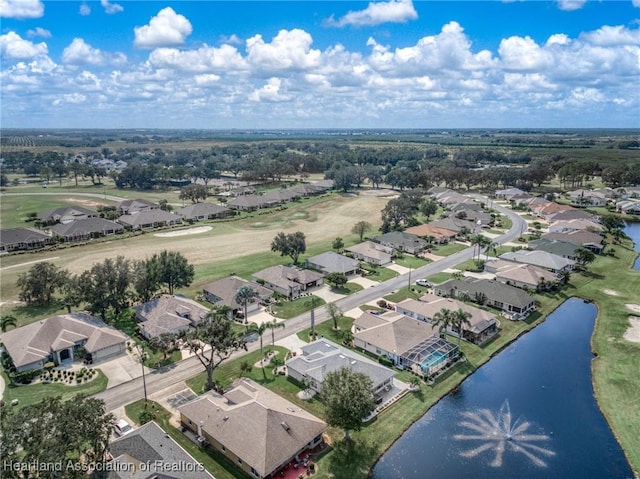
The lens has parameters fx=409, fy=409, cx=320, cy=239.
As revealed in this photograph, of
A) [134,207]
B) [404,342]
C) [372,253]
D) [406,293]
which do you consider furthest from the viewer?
[134,207]

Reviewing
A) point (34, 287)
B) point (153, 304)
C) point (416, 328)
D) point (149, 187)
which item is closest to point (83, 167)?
point (149, 187)

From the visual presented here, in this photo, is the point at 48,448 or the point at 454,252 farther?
the point at 454,252

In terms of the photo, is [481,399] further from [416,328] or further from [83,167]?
[83,167]

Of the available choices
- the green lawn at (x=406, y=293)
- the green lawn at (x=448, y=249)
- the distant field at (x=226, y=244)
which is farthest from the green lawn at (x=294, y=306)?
the green lawn at (x=448, y=249)

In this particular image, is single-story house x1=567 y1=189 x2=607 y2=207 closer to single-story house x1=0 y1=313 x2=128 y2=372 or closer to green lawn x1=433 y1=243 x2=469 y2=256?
green lawn x1=433 y1=243 x2=469 y2=256

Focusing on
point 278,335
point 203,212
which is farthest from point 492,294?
point 203,212

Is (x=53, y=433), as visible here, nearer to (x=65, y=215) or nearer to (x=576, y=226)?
(x=65, y=215)

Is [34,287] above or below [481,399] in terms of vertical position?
above
